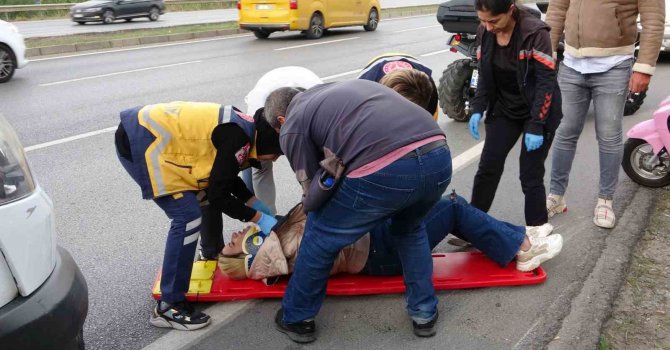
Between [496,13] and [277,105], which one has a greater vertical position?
[496,13]

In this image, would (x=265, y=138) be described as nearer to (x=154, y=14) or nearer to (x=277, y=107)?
(x=277, y=107)

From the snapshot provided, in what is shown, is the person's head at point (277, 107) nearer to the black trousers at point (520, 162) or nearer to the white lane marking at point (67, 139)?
the black trousers at point (520, 162)

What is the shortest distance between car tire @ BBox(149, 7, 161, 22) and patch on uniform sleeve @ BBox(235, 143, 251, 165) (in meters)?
21.3

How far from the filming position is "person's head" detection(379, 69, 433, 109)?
2.82 meters

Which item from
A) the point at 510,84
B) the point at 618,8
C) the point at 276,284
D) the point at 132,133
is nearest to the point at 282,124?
the point at 132,133

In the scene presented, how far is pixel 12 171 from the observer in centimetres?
178

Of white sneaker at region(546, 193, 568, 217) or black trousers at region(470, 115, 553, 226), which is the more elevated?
black trousers at region(470, 115, 553, 226)

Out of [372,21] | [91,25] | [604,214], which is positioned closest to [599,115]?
[604,214]

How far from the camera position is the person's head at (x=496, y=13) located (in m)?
3.15

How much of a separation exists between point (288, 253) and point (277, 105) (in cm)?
84

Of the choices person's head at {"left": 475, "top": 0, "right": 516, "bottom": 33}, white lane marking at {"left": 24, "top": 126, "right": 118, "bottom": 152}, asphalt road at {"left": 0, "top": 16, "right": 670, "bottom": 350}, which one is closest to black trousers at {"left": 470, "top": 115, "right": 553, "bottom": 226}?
asphalt road at {"left": 0, "top": 16, "right": 670, "bottom": 350}

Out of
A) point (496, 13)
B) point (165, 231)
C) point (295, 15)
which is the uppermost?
point (496, 13)

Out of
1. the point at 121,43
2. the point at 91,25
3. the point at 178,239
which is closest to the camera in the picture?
the point at 178,239

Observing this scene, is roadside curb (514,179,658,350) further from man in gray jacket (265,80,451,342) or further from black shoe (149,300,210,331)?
black shoe (149,300,210,331)
